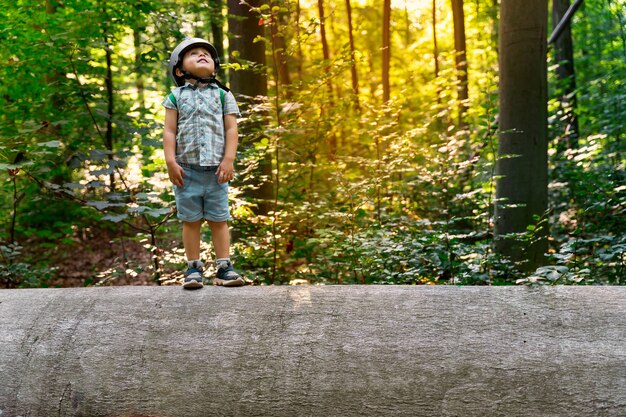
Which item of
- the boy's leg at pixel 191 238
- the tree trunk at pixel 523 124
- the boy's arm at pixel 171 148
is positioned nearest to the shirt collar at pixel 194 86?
the boy's arm at pixel 171 148

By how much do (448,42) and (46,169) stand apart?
1775 cm

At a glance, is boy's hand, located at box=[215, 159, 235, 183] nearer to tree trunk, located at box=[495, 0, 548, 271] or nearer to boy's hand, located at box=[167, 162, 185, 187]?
boy's hand, located at box=[167, 162, 185, 187]

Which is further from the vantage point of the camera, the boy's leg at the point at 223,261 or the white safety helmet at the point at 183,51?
the white safety helmet at the point at 183,51

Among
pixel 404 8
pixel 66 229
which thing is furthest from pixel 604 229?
pixel 404 8

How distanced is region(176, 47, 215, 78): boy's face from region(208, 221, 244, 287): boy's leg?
99cm

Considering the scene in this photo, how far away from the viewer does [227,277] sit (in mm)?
3805

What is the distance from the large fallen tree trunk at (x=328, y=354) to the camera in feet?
8.65

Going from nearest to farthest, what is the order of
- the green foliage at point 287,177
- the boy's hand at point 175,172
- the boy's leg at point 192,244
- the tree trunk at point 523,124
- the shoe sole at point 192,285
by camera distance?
the shoe sole at point 192,285, the boy's hand at point 175,172, the boy's leg at point 192,244, the green foliage at point 287,177, the tree trunk at point 523,124

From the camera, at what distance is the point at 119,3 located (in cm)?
658

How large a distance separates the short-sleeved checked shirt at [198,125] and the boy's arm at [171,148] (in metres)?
0.03

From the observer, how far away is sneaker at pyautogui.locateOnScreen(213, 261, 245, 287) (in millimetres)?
3688

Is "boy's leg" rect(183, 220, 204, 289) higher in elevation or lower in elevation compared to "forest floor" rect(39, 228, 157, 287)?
higher

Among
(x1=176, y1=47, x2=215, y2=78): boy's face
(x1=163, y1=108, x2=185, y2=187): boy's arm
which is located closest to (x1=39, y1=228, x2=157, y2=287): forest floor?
(x1=163, y1=108, x2=185, y2=187): boy's arm

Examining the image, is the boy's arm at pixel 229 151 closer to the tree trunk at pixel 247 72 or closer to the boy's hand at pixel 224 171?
the boy's hand at pixel 224 171
